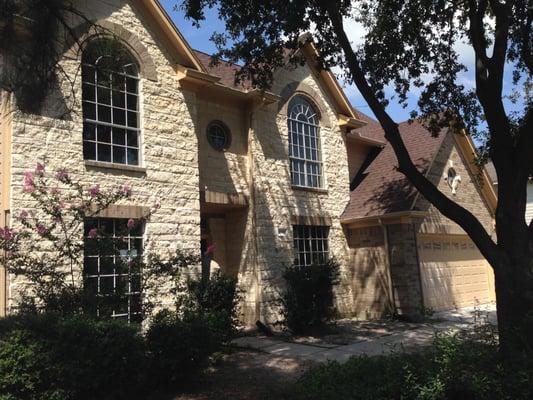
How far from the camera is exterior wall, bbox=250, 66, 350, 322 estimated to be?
46.3 ft

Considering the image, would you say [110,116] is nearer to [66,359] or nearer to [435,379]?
[66,359]

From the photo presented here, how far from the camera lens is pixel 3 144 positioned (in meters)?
9.98

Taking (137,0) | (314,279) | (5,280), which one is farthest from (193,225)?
(137,0)

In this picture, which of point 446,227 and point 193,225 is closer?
point 193,225

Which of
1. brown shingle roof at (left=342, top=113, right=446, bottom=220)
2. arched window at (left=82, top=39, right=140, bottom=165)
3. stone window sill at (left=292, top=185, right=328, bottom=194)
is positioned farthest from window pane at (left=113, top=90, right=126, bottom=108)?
brown shingle roof at (left=342, top=113, right=446, bottom=220)

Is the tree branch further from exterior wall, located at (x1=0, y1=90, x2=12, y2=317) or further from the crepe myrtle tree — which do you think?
exterior wall, located at (x1=0, y1=90, x2=12, y2=317)

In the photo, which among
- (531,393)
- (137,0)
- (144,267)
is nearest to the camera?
(531,393)

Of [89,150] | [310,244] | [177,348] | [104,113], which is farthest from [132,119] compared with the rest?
[310,244]

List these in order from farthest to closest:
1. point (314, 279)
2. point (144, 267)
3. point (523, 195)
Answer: point (314, 279) < point (144, 267) < point (523, 195)

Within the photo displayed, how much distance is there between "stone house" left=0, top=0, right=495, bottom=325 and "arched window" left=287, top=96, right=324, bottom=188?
0.15 ft

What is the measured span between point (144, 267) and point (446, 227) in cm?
1178

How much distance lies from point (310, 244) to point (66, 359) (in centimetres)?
1000

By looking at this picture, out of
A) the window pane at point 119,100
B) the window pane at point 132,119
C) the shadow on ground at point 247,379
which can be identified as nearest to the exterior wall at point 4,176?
the window pane at point 119,100

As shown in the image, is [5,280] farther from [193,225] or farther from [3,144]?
[193,225]
